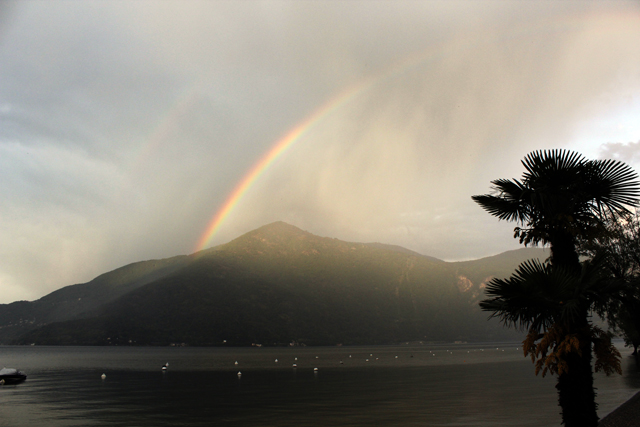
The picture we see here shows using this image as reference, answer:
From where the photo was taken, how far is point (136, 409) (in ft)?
134

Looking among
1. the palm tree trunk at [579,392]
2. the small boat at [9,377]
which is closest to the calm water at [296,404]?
the small boat at [9,377]

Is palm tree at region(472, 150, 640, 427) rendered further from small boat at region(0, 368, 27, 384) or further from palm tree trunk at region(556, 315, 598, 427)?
small boat at region(0, 368, 27, 384)

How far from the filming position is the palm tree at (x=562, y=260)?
11.8m

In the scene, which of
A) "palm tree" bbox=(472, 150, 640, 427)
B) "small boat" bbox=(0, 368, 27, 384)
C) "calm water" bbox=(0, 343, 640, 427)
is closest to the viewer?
"palm tree" bbox=(472, 150, 640, 427)

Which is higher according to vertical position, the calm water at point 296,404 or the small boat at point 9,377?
the small boat at point 9,377

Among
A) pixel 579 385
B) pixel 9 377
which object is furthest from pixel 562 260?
pixel 9 377

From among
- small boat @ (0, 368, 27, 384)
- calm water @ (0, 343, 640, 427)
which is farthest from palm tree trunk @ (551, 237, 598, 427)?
small boat @ (0, 368, 27, 384)

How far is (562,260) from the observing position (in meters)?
13.4

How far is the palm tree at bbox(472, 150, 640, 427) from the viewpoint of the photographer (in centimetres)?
1183

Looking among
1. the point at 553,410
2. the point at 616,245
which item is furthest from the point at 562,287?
the point at 553,410

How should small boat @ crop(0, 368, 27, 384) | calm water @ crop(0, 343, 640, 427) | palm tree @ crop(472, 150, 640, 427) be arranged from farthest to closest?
1. small boat @ crop(0, 368, 27, 384)
2. calm water @ crop(0, 343, 640, 427)
3. palm tree @ crop(472, 150, 640, 427)

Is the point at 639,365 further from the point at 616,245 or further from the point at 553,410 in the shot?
the point at 616,245

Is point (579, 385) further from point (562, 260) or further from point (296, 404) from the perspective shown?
point (296, 404)

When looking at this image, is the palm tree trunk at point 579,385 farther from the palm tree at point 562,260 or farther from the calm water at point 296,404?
the calm water at point 296,404
